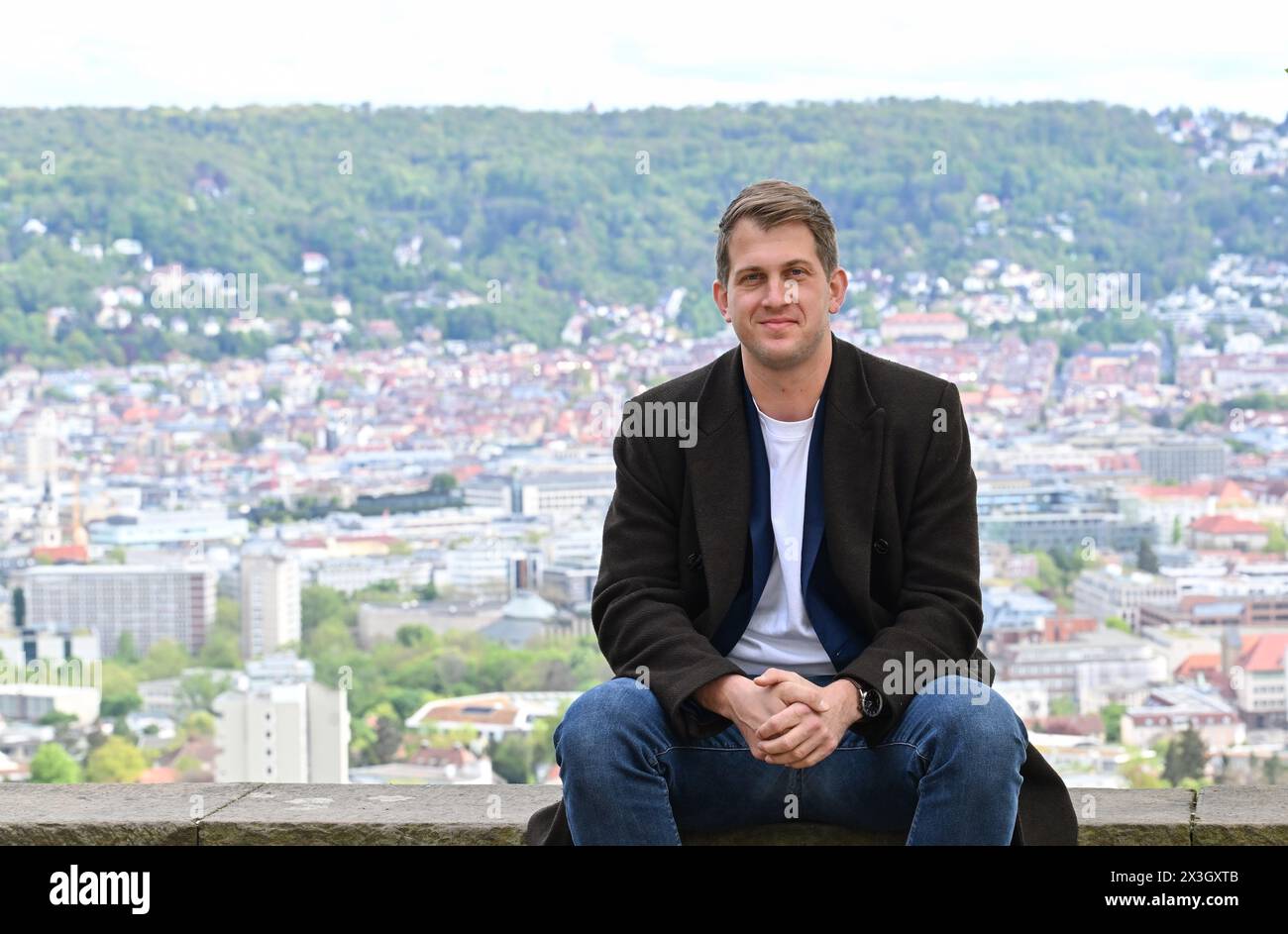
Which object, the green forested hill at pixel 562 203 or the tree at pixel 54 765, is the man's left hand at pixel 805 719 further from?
the green forested hill at pixel 562 203

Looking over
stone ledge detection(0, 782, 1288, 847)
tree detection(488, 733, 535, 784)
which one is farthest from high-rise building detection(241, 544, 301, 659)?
stone ledge detection(0, 782, 1288, 847)

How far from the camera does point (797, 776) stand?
183 centimetres

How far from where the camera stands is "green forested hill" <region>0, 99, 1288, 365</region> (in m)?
43.1

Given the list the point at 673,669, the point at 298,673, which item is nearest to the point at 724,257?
the point at 673,669

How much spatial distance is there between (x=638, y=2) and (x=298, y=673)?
93.1 ft

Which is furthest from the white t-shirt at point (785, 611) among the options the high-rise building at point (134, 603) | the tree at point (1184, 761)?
the high-rise building at point (134, 603)

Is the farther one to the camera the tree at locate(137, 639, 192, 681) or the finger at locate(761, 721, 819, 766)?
the tree at locate(137, 639, 192, 681)

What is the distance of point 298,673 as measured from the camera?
3381cm

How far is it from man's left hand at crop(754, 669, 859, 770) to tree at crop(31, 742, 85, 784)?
2497cm

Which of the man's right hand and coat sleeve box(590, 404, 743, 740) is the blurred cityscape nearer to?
coat sleeve box(590, 404, 743, 740)

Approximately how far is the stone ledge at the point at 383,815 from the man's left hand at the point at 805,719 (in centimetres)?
47

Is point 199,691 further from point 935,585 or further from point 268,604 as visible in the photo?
point 935,585
